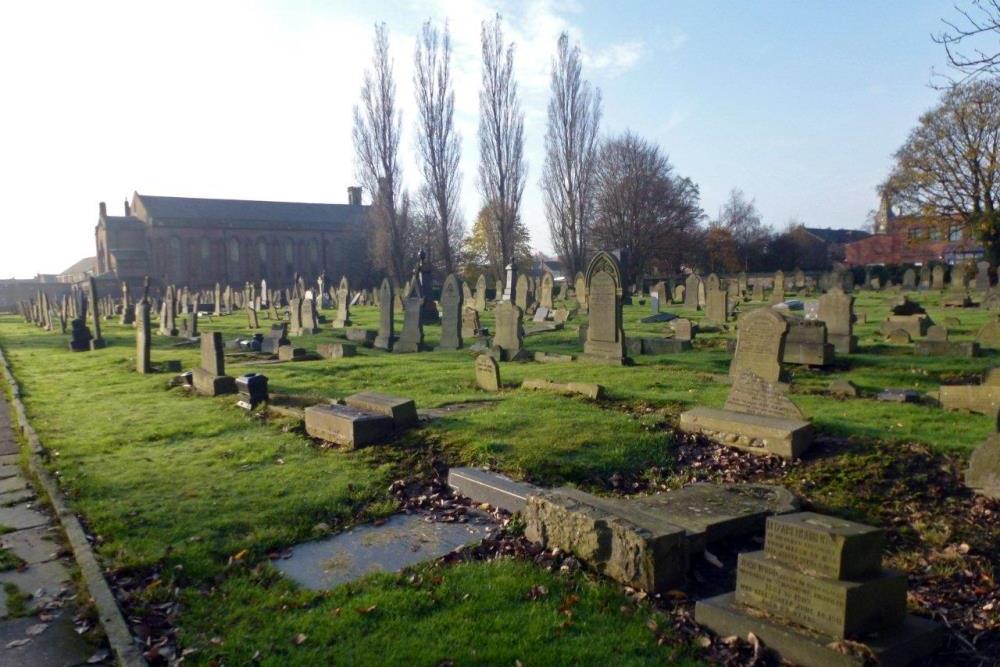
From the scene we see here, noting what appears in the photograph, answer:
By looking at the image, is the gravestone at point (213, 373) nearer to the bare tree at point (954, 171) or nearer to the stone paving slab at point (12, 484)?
the stone paving slab at point (12, 484)

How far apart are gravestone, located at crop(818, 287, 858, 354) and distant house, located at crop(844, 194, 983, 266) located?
28342mm

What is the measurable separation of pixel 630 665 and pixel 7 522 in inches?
218

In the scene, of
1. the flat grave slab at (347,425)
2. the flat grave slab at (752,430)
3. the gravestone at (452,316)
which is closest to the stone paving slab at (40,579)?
the flat grave slab at (347,425)

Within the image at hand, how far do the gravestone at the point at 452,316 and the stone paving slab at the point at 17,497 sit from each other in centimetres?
1131

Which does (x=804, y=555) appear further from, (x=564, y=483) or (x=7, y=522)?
(x=7, y=522)

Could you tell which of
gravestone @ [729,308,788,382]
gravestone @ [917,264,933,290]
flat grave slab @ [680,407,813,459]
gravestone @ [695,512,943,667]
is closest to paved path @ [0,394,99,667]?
gravestone @ [695,512,943,667]

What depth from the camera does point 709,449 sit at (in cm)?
762

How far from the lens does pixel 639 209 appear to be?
49.7 metres

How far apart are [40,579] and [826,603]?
16.5 ft

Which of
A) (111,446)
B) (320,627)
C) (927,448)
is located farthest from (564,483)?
(111,446)

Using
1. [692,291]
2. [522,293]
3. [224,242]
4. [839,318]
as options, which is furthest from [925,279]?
[224,242]

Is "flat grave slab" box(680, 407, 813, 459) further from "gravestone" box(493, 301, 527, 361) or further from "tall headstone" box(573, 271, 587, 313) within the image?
"tall headstone" box(573, 271, 587, 313)

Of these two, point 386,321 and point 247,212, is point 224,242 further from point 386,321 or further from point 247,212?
point 386,321

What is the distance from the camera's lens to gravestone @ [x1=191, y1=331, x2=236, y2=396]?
11.9 metres
